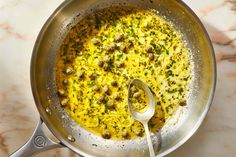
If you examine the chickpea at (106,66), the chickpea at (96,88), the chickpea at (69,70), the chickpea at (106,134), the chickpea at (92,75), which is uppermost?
the chickpea at (69,70)

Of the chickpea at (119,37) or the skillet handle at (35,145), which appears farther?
the chickpea at (119,37)

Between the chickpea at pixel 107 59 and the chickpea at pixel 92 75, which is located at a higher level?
the chickpea at pixel 107 59

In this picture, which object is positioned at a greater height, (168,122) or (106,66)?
(106,66)

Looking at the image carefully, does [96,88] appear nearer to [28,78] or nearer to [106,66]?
[106,66]

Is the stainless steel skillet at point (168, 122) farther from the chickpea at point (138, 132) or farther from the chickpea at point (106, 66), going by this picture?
the chickpea at point (106, 66)

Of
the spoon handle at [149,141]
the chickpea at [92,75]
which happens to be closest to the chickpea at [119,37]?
the chickpea at [92,75]

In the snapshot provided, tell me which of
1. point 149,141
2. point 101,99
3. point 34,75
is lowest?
point 149,141

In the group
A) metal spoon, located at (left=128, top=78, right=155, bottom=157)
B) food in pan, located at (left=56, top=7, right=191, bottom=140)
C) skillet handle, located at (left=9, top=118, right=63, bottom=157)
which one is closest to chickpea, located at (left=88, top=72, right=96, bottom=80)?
food in pan, located at (left=56, top=7, right=191, bottom=140)

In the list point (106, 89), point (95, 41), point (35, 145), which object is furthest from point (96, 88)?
point (35, 145)
